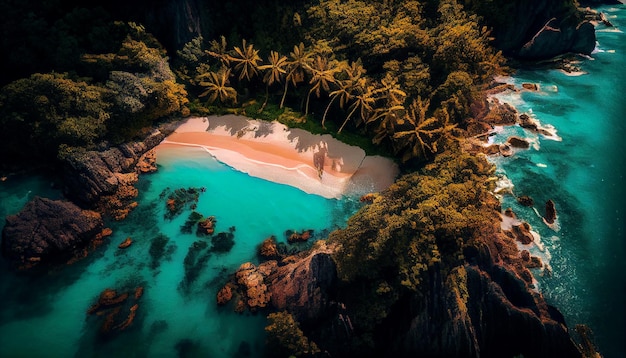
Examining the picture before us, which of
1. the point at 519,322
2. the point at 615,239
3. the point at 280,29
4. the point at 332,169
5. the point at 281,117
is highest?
the point at 280,29

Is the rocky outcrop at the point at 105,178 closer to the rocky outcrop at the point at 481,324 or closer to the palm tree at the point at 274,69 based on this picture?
the palm tree at the point at 274,69

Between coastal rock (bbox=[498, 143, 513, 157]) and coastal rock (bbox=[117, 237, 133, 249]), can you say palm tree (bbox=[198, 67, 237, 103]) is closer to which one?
coastal rock (bbox=[117, 237, 133, 249])

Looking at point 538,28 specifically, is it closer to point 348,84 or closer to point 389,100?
point 389,100

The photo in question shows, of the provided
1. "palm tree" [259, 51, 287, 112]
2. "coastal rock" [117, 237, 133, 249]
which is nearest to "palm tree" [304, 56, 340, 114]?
"palm tree" [259, 51, 287, 112]

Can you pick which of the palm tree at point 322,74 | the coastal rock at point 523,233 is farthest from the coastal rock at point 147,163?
the coastal rock at point 523,233

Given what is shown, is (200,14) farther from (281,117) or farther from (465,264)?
(465,264)

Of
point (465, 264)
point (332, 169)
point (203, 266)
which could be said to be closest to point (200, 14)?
point (332, 169)

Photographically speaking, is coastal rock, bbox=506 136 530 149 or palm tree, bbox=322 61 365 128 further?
coastal rock, bbox=506 136 530 149

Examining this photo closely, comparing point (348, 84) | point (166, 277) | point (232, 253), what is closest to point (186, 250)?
point (166, 277)
